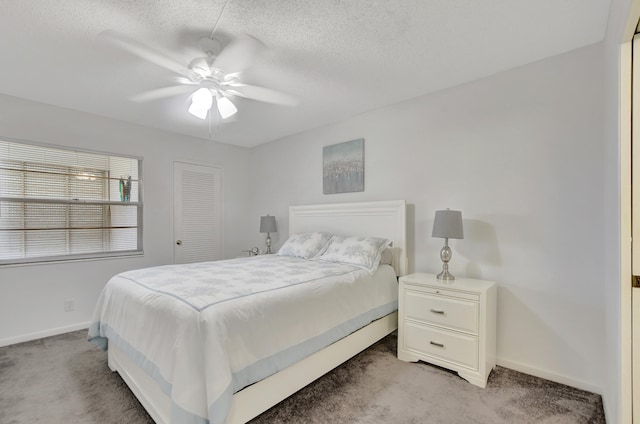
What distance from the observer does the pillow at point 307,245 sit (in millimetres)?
3385

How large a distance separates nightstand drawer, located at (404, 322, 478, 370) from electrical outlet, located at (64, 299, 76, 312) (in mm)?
3629

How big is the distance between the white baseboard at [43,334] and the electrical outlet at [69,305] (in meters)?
0.19

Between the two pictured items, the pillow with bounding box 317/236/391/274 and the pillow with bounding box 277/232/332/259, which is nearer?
the pillow with bounding box 317/236/391/274

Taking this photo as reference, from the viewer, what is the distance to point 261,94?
2.86m

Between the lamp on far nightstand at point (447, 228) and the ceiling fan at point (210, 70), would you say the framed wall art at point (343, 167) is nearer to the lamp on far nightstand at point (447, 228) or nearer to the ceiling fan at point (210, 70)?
the ceiling fan at point (210, 70)

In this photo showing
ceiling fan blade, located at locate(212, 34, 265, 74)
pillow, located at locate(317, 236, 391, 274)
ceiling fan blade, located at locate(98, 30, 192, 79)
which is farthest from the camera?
pillow, located at locate(317, 236, 391, 274)

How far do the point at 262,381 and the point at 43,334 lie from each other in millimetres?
2970

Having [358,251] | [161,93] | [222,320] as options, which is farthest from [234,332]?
[161,93]

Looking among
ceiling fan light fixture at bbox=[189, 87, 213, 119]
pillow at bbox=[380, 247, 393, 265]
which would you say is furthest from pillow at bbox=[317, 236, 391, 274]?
ceiling fan light fixture at bbox=[189, 87, 213, 119]

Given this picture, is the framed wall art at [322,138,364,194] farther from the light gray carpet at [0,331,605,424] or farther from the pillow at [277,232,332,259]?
the light gray carpet at [0,331,605,424]

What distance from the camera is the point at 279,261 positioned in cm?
315

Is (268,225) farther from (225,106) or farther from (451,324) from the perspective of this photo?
(451,324)

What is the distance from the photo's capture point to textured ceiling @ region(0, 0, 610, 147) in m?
1.74

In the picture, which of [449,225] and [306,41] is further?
[449,225]
